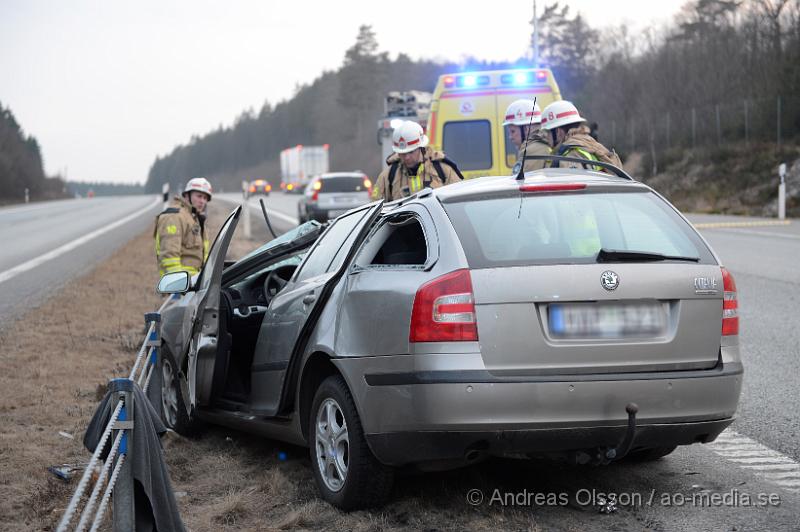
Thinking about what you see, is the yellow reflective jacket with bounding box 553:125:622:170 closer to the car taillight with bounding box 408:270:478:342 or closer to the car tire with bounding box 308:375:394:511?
the car tire with bounding box 308:375:394:511

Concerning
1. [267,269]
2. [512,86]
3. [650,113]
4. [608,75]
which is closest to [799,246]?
[512,86]

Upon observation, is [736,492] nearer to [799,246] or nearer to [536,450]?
[536,450]

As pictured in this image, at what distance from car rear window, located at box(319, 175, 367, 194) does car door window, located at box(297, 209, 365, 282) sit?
25.1 metres

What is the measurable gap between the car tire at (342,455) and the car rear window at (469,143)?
27.8ft

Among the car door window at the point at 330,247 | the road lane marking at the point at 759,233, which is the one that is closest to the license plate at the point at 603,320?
the car door window at the point at 330,247

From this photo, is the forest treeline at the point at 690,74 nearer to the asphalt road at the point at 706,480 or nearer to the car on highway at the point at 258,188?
the car on highway at the point at 258,188

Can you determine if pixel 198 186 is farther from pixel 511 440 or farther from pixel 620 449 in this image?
pixel 620 449

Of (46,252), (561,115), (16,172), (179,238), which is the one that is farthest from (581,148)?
(16,172)

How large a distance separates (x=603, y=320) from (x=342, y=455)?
4.37ft

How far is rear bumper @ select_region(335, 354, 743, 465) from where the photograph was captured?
4.18 meters

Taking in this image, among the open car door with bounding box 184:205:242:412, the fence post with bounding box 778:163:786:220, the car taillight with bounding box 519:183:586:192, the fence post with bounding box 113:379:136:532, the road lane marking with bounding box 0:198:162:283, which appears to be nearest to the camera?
the fence post with bounding box 113:379:136:532

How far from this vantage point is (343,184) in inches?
1227

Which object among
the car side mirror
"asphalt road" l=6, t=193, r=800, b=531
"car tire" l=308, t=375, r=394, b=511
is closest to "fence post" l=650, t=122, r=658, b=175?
"asphalt road" l=6, t=193, r=800, b=531

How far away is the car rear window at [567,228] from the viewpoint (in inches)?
175
